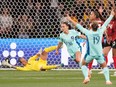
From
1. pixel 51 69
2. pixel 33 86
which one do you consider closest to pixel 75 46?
pixel 51 69

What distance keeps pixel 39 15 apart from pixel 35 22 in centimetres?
31

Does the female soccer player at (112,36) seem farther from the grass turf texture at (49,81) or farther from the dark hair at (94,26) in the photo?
the dark hair at (94,26)

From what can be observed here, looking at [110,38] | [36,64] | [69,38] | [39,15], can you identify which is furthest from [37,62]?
[110,38]

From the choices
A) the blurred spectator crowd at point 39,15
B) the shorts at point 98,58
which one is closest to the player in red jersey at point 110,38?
the blurred spectator crowd at point 39,15

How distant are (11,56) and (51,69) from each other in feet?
4.73

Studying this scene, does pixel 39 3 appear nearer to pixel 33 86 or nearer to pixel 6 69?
pixel 6 69

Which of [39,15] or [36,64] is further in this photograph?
[39,15]

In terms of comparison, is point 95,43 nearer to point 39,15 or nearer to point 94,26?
point 94,26

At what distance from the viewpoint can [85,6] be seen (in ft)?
65.0

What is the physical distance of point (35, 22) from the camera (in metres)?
20.5

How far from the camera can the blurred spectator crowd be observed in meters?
20.0

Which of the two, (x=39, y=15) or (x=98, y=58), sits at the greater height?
(x=39, y=15)

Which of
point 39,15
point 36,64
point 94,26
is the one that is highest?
point 39,15

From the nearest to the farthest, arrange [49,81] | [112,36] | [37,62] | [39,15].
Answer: [49,81], [112,36], [37,62], [39,15]
